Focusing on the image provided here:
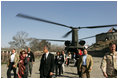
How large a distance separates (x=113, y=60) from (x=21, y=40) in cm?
5854

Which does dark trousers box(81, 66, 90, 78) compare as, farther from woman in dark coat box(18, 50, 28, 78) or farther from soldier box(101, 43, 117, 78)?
woman in dark coat box(18, 50, 28, 78)

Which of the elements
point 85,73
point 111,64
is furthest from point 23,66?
point 111,64

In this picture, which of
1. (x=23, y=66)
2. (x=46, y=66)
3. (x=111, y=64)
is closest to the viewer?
(x=111, y=64)

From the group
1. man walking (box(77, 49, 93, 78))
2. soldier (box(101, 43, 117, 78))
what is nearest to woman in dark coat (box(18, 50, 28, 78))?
man walking (box(77, 49, 93, 78))

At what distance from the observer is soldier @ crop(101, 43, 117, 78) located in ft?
14.0

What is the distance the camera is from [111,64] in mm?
4285

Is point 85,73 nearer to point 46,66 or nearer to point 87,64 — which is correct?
point 87,64

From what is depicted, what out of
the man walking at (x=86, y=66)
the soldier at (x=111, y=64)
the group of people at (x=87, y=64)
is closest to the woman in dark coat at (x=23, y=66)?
the group of people at (x=87, y=64)

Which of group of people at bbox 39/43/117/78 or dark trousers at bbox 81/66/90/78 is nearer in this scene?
group of people at bbox 39/43/117/78

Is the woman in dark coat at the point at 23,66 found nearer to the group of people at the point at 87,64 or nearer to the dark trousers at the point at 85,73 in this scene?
the group of people at the point at 87,64

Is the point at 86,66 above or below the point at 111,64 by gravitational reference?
below

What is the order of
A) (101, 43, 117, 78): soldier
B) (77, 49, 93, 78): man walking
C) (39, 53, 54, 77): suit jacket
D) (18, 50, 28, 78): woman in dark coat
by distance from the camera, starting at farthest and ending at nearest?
(18, 50, 28, 78): woman in dark coat < (77, 49, 93, 78): man walking < (39, 53, 54, 77): suit jacket < (101, 43, 117, 78): soldier

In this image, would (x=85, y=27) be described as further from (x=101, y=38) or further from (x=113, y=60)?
(x=101, y=38)

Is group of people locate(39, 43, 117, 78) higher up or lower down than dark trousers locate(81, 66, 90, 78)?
higher up
